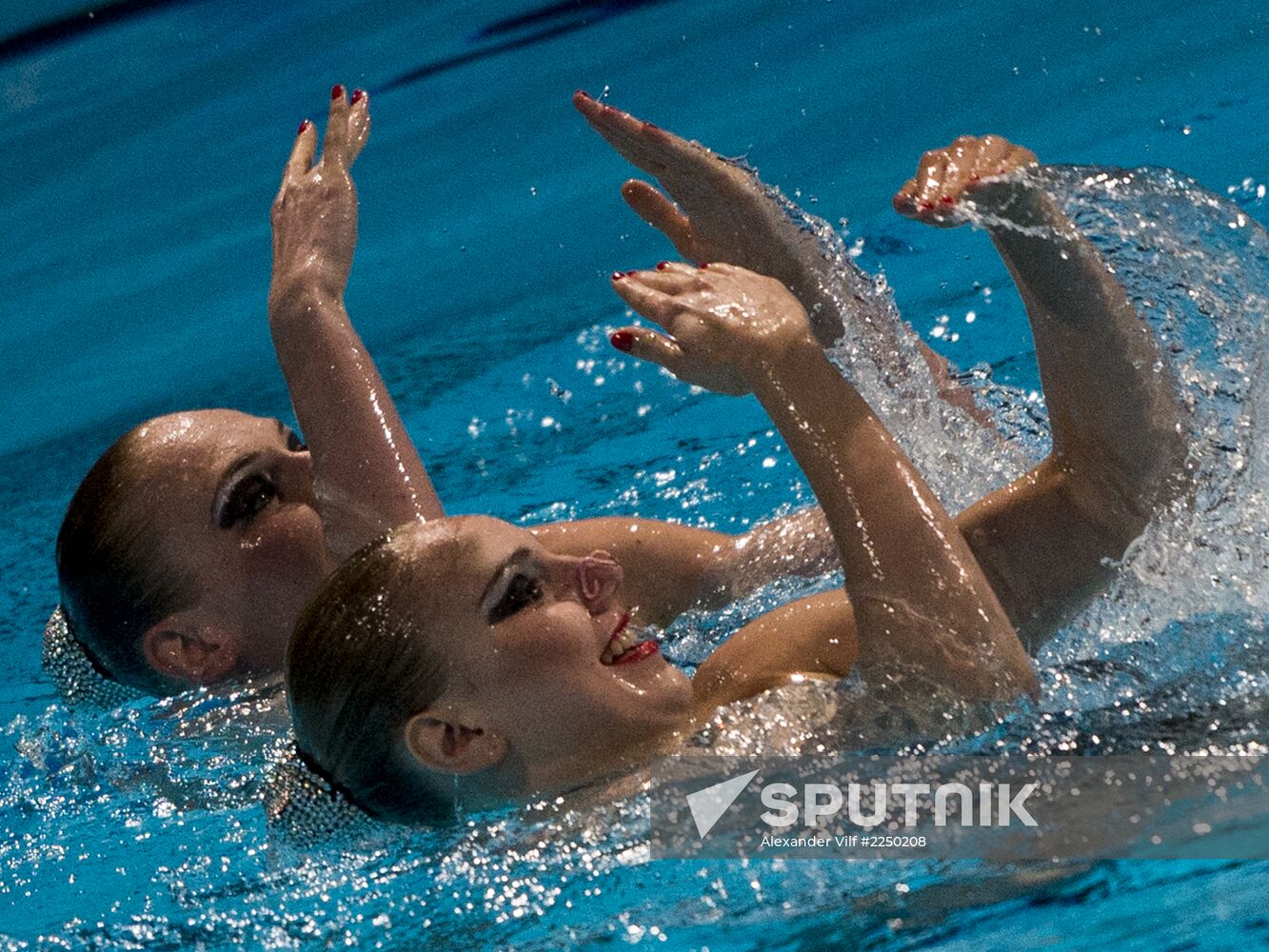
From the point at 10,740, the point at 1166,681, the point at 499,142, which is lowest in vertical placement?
the point at 10,740

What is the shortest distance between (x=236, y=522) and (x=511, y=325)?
1.94 m

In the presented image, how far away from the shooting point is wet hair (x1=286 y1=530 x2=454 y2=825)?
208cm

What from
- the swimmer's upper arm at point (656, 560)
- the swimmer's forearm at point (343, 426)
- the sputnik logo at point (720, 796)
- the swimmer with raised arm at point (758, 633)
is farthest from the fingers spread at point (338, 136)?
the sputnik logo at point (720, 796)

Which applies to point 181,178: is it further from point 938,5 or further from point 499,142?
point 938,5

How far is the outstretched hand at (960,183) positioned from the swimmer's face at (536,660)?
1.87ft

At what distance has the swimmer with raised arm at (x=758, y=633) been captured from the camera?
203 cm

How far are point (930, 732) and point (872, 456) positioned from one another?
334 millimetres

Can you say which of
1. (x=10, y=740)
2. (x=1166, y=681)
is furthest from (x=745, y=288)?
(x=10, y=740)

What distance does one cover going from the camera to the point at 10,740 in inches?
129

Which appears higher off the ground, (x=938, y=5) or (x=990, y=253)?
(x=938, y=5)

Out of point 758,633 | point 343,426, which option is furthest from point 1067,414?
point 343,426

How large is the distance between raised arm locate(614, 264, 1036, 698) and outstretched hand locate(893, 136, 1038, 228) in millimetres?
190

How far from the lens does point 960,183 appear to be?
208cm

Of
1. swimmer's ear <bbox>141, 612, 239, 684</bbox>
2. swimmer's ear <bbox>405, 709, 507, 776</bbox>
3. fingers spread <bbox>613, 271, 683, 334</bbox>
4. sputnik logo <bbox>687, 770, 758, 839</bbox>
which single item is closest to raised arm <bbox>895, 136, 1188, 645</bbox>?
Answer: fingers spread <bbox>613, 271, 683, 334</bbox>
